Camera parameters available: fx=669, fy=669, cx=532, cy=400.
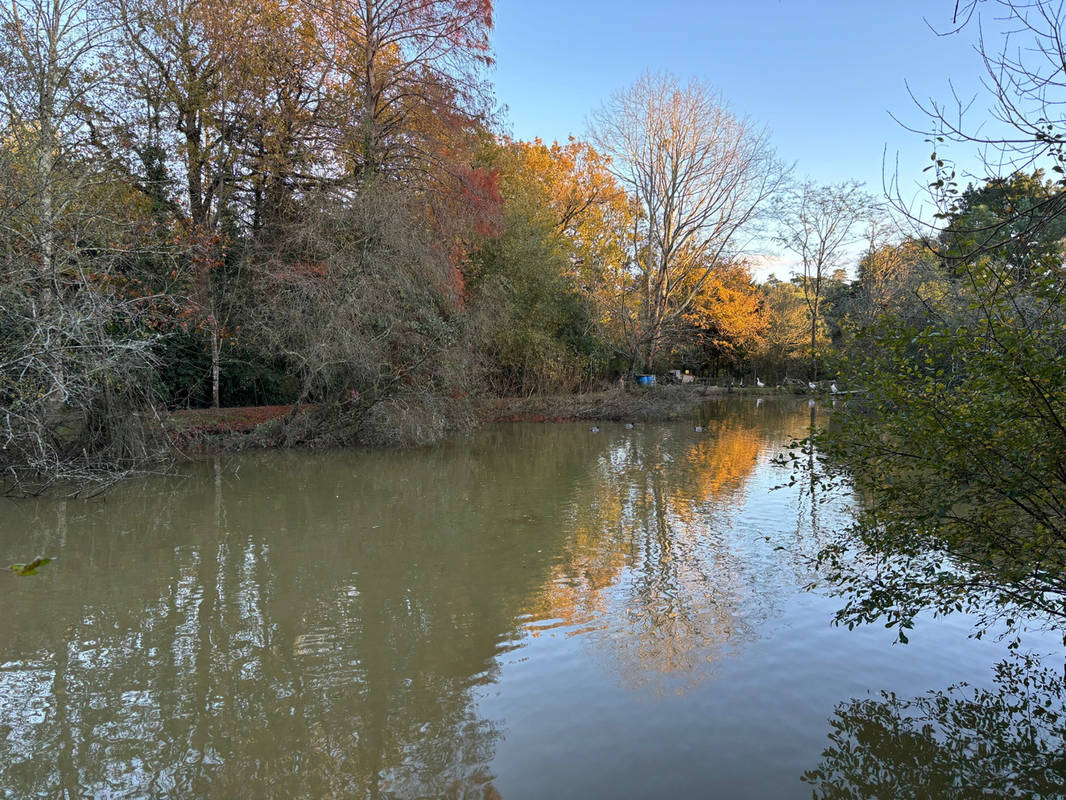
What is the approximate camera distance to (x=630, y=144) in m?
27.0

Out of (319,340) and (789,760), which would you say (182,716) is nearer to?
(789,760)

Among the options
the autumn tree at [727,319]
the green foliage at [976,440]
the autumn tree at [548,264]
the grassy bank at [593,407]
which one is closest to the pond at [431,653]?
the green foliage at [976,440]

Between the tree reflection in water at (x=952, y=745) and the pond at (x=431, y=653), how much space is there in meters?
0.10

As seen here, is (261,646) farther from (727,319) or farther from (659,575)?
(727,319)

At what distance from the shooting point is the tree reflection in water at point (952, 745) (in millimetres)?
3379

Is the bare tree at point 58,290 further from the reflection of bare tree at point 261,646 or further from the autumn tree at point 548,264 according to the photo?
the autumn tree at point 548,264

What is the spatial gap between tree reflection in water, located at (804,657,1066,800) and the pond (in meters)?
0.10

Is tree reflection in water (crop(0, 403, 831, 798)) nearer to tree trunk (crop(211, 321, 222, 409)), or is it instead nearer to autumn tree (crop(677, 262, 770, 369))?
tree trunk (crop(211, 321, 222, 409))

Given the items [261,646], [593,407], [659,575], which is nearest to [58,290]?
[261,646]

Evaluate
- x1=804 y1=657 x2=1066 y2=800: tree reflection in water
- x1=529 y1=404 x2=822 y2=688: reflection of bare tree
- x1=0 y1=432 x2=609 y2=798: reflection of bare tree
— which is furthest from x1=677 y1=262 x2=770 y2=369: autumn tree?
x1=804 y1=657 x2=1066 y2=800: tree reflection in water

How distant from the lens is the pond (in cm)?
360

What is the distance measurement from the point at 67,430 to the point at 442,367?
7354 millimetres

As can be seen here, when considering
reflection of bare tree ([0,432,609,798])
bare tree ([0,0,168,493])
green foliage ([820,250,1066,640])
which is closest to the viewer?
green foliage ([820,250,1066,640])

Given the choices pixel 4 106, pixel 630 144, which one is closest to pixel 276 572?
pixel 4 106
